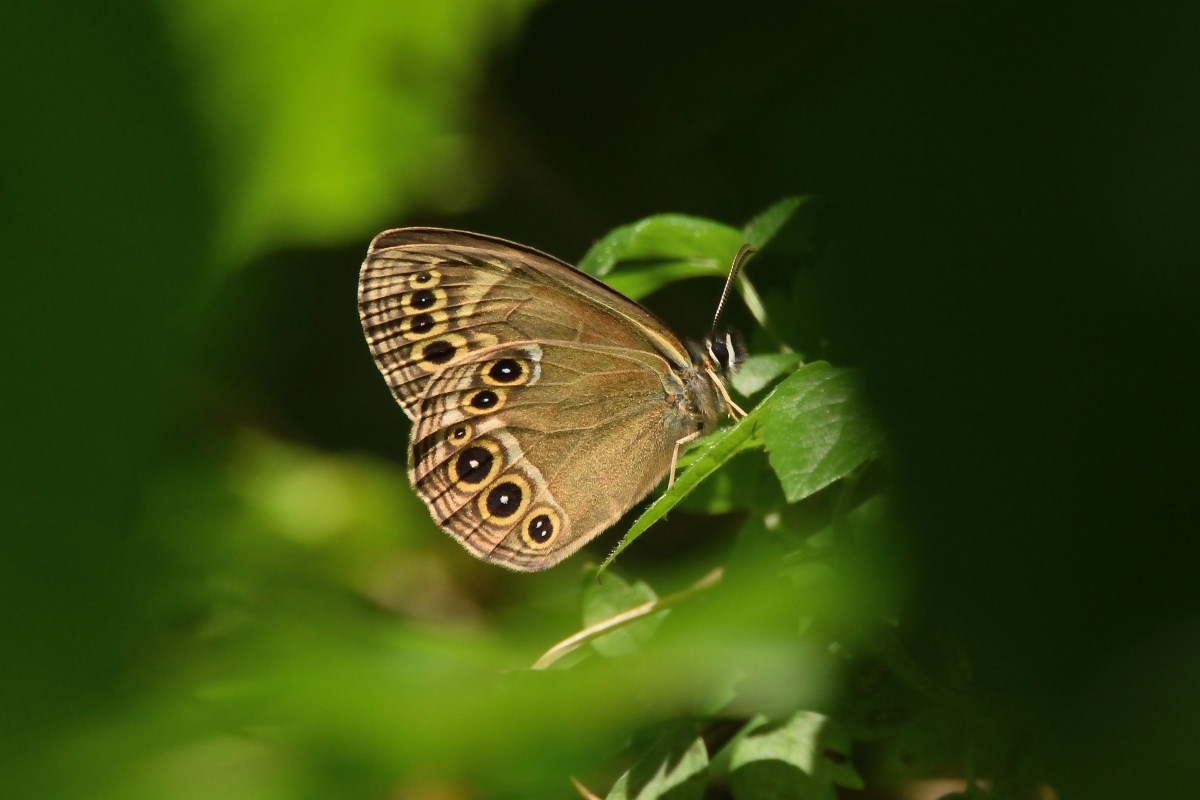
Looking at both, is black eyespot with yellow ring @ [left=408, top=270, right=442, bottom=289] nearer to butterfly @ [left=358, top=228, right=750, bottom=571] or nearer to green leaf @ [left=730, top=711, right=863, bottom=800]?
butterfly @ [left=358, top=228, right=750, bottom=571]

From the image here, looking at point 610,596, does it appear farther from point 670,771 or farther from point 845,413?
point 845,413

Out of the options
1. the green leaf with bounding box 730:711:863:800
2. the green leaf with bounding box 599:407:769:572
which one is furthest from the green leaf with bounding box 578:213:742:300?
the green leaf with bounding box 730:711:863:800

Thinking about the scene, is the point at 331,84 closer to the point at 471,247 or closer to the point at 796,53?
the point at 471,247

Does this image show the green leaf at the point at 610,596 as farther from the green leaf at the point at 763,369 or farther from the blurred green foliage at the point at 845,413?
the blurred green foliage at the point at 845,413

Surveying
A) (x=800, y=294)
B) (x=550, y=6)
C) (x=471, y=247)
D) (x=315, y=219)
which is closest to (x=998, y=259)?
(x=800, y=294)

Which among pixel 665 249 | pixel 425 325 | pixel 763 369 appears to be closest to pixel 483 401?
pixel 425 325

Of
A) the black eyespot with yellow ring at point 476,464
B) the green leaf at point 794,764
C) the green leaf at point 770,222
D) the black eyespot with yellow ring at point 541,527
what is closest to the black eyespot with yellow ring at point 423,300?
the black eyespot with yellow ring at point 476,464
